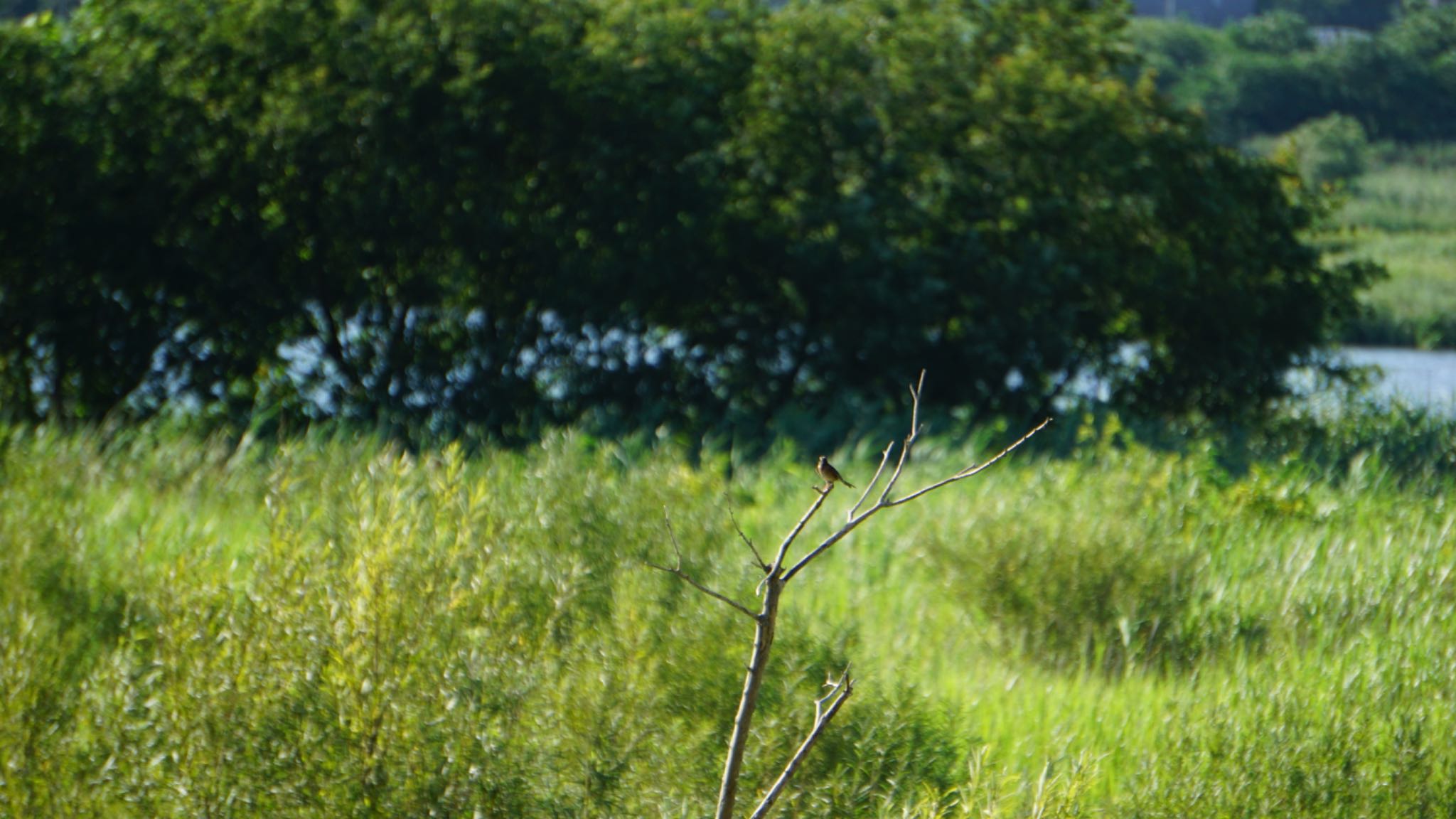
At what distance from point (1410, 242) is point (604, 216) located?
23.8 meters

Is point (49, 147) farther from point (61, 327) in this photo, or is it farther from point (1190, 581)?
point (1190, 581)

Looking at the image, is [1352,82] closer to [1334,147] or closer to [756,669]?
[1334,147]

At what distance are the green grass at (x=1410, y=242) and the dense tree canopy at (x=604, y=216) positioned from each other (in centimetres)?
1250

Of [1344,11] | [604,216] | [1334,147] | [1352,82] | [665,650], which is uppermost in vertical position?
[1344,11]

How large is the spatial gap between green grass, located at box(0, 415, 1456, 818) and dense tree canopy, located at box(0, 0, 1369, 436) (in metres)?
2.11

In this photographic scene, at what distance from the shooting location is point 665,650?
11.5 feet

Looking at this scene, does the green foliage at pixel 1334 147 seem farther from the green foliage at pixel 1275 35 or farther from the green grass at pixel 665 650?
the green grass at pixel 665 650

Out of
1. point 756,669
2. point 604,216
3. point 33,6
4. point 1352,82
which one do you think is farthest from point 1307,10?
point 756,669

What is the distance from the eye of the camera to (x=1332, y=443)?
A: 26.9 ft

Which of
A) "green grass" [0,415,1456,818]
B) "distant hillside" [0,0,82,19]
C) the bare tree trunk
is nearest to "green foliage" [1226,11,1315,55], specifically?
"distant hillside" [0,0,82,19]

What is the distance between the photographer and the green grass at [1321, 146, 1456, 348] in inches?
901

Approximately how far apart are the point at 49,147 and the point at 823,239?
13.6 ft

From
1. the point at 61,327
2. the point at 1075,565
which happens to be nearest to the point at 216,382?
the point at 61,327

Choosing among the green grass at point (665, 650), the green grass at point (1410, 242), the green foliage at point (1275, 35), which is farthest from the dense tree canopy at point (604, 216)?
the green foliage at point (1275, 35)
